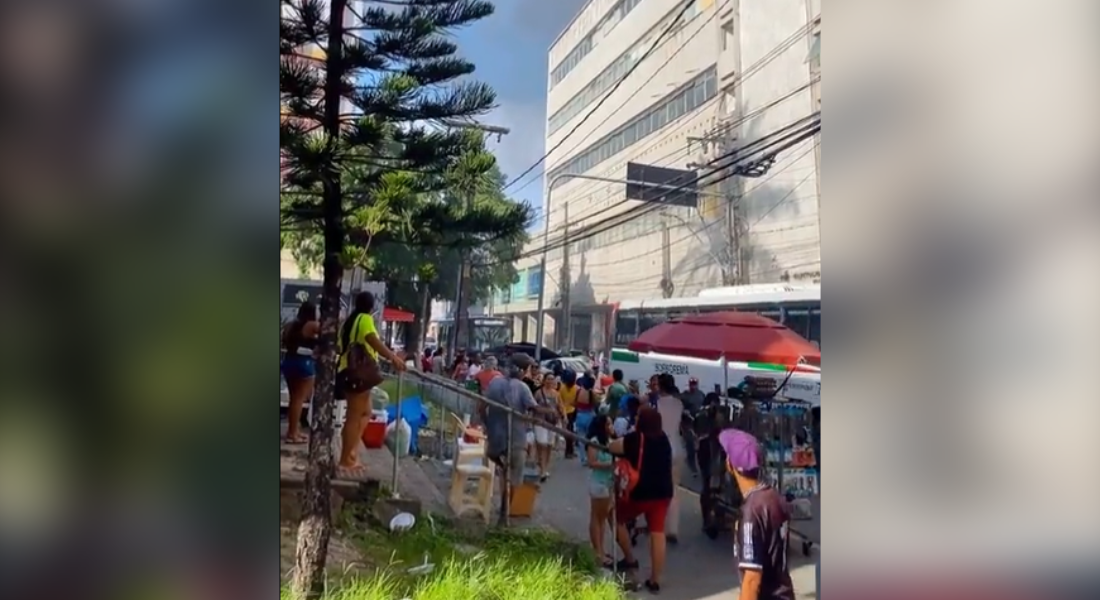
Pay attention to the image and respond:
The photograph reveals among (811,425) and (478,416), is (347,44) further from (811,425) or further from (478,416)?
(811,425)

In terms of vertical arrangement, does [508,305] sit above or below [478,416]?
above

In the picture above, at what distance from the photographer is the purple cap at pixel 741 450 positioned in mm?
2240

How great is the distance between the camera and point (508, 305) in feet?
7.68

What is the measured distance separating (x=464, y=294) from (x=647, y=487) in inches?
34.0

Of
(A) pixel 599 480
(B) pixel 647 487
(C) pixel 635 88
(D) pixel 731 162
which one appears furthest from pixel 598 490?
(C) pixel 635 88

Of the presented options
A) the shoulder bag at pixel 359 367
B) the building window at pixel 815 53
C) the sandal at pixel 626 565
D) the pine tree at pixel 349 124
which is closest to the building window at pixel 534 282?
the pine tree at pixel 349 124

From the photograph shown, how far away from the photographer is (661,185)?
2.35m

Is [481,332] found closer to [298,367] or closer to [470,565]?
[298,367]
